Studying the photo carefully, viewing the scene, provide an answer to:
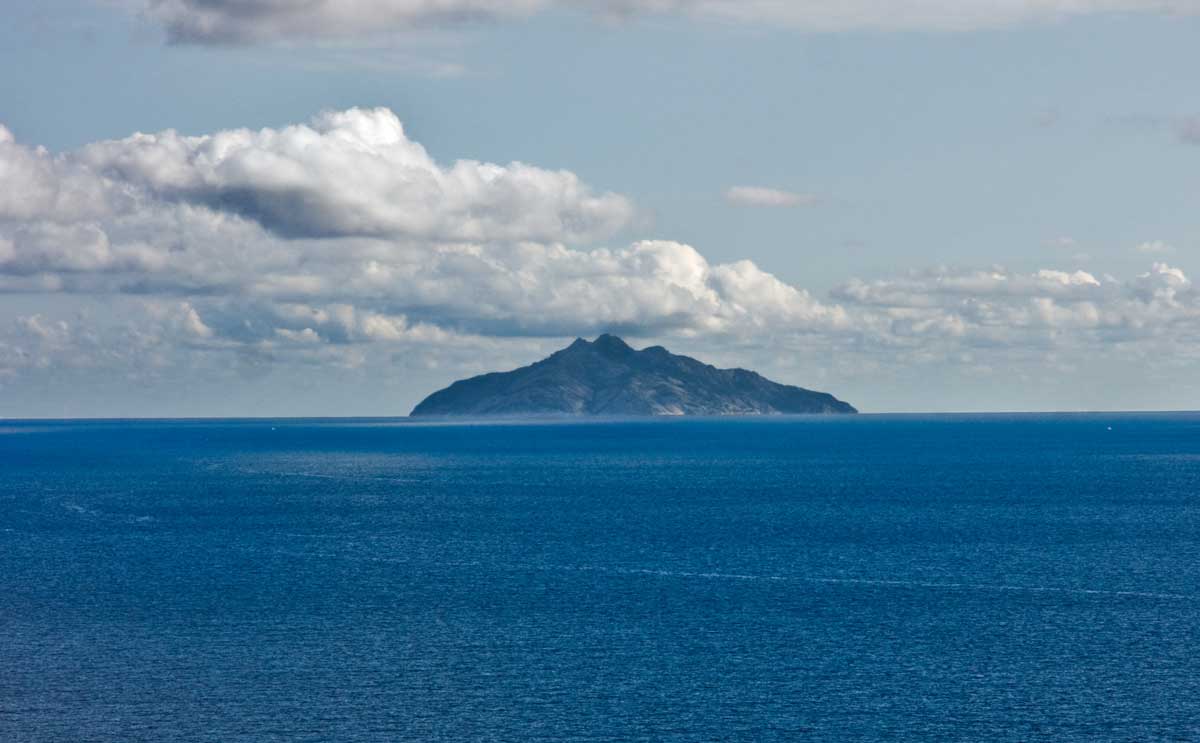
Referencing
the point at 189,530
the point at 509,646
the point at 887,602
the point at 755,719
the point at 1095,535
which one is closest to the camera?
the point at 755,719

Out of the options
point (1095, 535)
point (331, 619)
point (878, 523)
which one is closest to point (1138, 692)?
point (331, 619)

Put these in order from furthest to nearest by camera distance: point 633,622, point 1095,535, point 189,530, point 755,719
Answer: point 189,530
point 1095,535
point 633,622
point 755,719

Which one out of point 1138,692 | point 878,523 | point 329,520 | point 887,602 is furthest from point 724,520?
point 1138,692

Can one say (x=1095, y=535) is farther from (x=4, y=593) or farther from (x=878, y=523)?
(x=4, y=593)

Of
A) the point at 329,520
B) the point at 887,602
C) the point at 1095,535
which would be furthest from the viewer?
the point at 329,520

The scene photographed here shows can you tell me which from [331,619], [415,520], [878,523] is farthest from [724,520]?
[331,619]

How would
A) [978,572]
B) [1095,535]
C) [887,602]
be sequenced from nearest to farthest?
[887,602] < [978,572] < [1095,535]

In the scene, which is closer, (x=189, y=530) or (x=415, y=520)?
(x=189, y=530)

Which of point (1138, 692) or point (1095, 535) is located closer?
point (1138, 692)

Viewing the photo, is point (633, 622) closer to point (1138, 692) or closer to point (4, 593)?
point (1138, 692)
